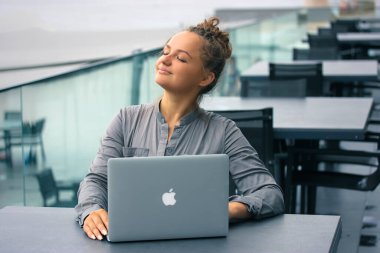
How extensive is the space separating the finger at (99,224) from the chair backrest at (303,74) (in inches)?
142

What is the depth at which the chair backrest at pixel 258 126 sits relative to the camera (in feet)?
11.6

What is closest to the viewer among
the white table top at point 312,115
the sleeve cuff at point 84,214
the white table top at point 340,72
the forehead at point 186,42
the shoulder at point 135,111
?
the sleeve cuff at point 84,214

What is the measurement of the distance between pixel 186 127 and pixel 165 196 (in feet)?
1.65

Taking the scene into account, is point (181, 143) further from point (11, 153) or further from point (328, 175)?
point (328, 175)

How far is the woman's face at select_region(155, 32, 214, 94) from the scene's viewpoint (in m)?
2.33

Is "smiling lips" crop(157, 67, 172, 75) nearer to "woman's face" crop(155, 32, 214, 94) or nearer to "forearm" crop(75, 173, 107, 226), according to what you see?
"woman's face" crop(155, 32, 214, 94)

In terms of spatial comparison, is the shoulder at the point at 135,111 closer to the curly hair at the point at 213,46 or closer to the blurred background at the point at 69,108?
the curly hair at the point at 213,46

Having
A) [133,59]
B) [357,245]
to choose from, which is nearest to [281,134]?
[357,245]

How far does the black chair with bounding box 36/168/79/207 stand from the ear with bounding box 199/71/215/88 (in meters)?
1.62

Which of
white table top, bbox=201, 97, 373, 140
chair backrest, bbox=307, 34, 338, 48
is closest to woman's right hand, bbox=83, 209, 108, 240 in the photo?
white table top, bbox=201, 97, 373, 140

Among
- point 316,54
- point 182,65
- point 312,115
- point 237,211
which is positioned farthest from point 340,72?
point 237,211

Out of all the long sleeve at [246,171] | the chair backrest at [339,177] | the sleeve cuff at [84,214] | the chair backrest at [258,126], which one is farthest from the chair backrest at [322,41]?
the sleeve cuff at [84,214]

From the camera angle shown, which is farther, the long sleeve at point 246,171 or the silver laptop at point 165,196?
the long sleeve at point 246,171

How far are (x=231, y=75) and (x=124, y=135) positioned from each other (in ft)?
19.8
